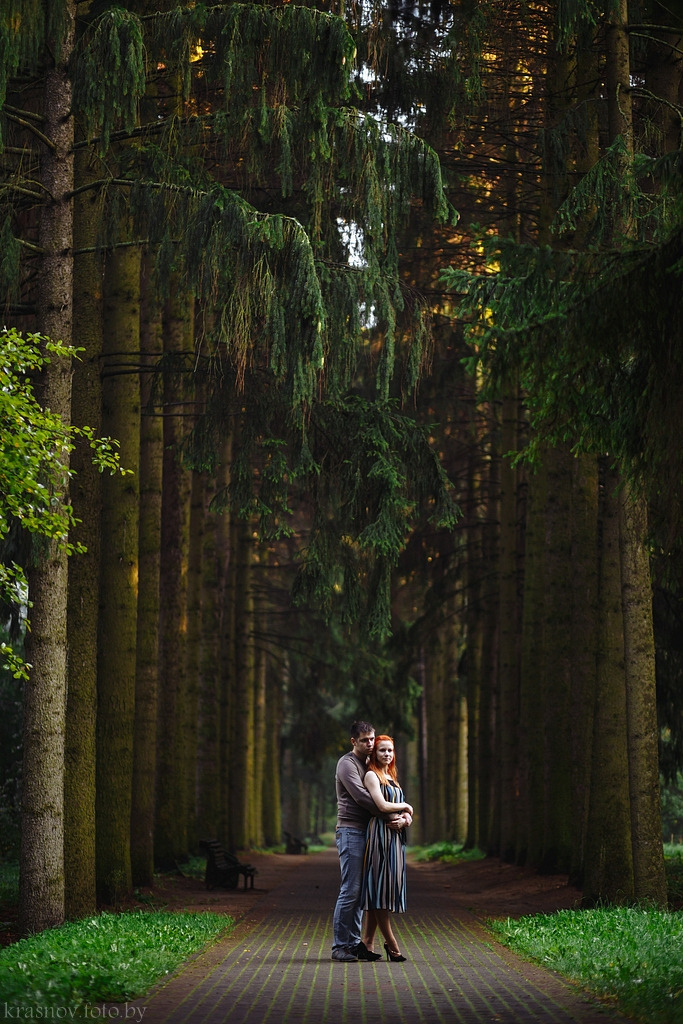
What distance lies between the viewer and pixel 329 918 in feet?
47.7

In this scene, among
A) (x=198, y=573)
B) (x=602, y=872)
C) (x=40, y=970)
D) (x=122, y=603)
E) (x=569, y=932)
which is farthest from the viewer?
(x=198, y=573)

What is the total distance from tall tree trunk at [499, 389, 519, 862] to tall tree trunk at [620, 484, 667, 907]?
407 inches

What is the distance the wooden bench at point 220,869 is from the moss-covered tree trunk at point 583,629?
205 inches

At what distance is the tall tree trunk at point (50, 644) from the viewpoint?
1137cm

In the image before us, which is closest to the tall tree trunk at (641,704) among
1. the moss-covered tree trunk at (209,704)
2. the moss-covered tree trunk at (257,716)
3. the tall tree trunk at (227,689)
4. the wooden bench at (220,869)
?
the wooden bench at (220,869)

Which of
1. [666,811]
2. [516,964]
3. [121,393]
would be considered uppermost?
[121,393]

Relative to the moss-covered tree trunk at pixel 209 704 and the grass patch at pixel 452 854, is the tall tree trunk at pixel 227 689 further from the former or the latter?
the grass patch at pixel 452 854

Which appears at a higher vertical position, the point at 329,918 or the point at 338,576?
the point at 338,576

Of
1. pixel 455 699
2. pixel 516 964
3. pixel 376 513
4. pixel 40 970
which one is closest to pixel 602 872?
pixel 516 964

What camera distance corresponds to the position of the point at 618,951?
29.5 feet

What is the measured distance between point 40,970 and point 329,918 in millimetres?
7239

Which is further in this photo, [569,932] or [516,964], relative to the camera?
[569,932]

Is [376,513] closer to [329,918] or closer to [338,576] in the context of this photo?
[338,576]

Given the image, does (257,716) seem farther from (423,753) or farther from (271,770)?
(423,753)
